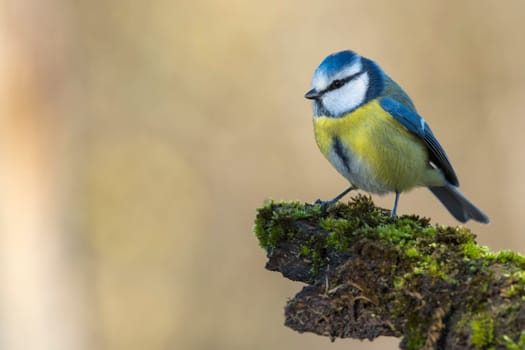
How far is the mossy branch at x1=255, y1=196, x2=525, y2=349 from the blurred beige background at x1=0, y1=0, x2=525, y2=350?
116 inches

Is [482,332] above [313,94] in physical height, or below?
below

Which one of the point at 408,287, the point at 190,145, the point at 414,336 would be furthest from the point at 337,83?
the point at 190,145

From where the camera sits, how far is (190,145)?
5531 mm

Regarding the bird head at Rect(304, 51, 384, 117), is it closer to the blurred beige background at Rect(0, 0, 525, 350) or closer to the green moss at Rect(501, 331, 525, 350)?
the green moss at Rect(501, 331, 525, 350)

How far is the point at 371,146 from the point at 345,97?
24 centimetres

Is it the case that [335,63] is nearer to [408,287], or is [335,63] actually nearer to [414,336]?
[408,287]

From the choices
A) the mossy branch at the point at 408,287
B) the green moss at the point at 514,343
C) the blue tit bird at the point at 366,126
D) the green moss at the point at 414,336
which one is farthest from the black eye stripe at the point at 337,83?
the green moss at the point at 514,343

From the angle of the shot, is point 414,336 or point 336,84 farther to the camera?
point 336,84

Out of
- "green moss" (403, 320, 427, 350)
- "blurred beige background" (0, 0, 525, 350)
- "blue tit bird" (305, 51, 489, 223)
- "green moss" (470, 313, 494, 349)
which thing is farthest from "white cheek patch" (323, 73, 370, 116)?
"blurred beige background" (0, 0, 525, 350)

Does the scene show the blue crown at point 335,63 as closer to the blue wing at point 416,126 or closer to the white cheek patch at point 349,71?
the white cheek patch at point 349,71

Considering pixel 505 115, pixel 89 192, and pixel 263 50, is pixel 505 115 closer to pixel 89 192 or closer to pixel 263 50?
pixel 263 50

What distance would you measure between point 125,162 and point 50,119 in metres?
0.79

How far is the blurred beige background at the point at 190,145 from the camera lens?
16.1ft

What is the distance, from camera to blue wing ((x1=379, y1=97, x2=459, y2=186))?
275cm
